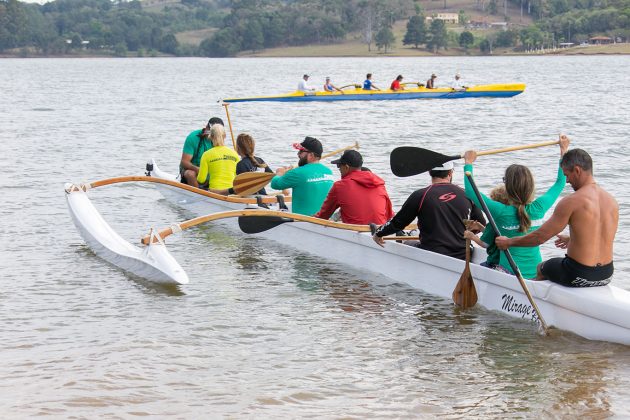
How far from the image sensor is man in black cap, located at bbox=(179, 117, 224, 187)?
17328mm

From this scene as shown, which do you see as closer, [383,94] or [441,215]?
[441,215]

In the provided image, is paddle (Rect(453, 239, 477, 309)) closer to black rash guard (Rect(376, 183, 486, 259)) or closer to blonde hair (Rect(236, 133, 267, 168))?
black rash guard (Rect(376, 183, 486, 259))

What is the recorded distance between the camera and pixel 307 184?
13.4 m

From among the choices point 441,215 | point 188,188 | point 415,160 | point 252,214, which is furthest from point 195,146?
point 441,215

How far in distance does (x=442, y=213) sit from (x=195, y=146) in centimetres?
789

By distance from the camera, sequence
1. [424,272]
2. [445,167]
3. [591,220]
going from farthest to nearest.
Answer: [424,272] < [445,167] < [591,220]

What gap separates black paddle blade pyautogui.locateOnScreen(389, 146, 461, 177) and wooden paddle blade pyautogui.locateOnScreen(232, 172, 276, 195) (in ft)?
13.6

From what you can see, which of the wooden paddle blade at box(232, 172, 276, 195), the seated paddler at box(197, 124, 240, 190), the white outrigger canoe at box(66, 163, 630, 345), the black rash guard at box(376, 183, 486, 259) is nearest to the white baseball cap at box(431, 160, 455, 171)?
the black rash guard at box(376, 183, 486, 259)

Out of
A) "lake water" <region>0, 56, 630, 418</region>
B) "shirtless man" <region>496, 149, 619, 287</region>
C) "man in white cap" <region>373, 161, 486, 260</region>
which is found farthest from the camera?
"man in white cap" <region>373, 161, 486, 260</region>

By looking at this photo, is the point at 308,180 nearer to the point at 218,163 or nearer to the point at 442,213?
the point at 442,213

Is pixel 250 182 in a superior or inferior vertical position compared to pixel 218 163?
inferior

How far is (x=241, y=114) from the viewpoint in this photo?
55.4 metres

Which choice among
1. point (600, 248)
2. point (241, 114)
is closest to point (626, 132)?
point (241, 114)

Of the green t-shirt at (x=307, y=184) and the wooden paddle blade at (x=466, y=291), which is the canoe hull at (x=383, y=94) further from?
the wooden paddle blade at (x=466, y=291)
